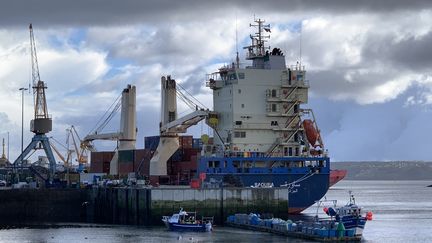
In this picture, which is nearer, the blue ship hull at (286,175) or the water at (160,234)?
the water at (160,234)

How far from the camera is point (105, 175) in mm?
124438

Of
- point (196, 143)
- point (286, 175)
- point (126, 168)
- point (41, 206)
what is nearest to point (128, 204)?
point (41, 206)

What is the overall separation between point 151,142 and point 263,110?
2146 centimetres

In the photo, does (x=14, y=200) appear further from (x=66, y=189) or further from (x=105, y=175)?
(x=105, y=175)

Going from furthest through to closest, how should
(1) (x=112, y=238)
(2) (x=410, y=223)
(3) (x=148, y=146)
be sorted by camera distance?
1. (3) (x=148, y=146)
2. (2) (x=410, y=223)
3. (1) (x=112, y=238)

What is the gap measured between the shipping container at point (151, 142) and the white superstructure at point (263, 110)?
13781 millimetres

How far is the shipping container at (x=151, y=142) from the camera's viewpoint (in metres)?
116

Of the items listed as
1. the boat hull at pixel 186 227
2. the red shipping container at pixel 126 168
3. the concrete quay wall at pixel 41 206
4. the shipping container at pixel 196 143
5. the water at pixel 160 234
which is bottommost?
the water at pixel 160 234

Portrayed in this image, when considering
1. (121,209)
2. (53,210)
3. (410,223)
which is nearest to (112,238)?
(121,209)

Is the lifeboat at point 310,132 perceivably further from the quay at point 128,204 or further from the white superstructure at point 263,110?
the quay at point 128,204

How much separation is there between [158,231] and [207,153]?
1983 centimetres

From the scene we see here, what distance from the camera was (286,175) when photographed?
99125mm

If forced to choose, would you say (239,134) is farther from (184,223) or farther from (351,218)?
(351,218)

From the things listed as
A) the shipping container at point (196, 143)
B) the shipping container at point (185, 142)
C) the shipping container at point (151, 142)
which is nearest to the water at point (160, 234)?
the shipping container at point (196, 143)
